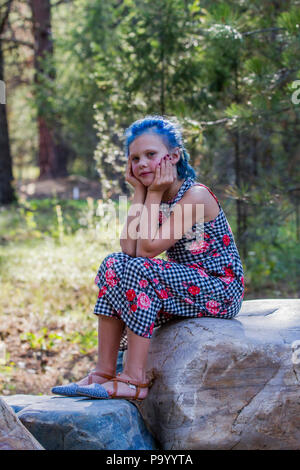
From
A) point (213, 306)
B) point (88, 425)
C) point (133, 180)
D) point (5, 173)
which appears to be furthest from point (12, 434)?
point (5, 173)

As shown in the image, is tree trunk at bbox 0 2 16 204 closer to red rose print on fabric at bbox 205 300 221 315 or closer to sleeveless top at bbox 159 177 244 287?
sleeveless top at bbox 159 177 244 287

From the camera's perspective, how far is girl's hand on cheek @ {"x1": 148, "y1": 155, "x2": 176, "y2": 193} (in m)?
3.01

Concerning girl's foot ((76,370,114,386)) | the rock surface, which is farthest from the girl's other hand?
the rock surface

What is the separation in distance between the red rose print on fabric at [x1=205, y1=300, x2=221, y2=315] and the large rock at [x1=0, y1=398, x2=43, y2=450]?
3.79ft

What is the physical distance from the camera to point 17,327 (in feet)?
15.9

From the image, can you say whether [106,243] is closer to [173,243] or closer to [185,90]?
[185,90]

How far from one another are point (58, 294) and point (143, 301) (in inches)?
115

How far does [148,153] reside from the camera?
3.07 metres

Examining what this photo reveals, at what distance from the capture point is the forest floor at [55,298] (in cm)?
425

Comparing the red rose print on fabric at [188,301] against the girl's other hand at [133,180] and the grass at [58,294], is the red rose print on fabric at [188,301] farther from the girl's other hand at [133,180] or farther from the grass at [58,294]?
the grass at [58,294]

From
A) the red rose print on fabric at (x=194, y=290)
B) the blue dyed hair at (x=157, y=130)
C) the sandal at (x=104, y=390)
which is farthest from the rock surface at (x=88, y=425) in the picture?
the blue dyed hair at (x=157, y=130)

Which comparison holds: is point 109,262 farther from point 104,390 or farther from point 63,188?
point 63,188

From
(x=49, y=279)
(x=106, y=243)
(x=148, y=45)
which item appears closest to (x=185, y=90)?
(x=148, y=45)

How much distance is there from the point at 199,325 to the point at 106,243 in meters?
2.79
